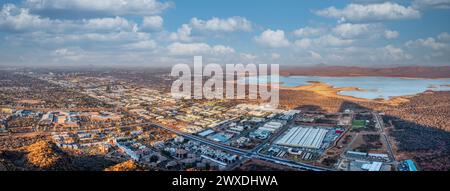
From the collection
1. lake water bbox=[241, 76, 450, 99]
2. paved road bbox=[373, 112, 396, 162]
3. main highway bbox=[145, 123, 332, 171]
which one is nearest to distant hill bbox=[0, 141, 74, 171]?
main highway bbox=[145, 123, 332, 171]

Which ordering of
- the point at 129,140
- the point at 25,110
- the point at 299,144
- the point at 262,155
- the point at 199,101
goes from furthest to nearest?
the point at 199,101 < the point at 25,110 < the point at 129,140 < the point at 299,144 < the point at 262,155

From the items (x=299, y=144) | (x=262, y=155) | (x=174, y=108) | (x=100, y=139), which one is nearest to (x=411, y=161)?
(x=299, y=144)

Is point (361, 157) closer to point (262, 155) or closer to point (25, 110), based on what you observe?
point (262, 155)

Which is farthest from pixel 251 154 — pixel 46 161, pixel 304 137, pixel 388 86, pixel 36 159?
pixel 388 86

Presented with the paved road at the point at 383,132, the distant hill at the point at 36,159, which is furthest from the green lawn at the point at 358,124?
the distant hill at the point at 36,159

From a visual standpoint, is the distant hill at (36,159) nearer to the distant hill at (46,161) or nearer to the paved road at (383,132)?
the distant hill at (46,161)

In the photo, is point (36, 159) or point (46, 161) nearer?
point (46, 161)

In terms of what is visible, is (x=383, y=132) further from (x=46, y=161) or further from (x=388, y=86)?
(x=388, y=86)

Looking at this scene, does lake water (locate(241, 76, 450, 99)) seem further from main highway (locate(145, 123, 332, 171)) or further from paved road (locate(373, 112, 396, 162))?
main highway (locate(145, 123, 332, 171))

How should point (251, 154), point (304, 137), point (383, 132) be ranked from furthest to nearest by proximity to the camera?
point (383, 132) → point (304, 137) → point (251, 154)
